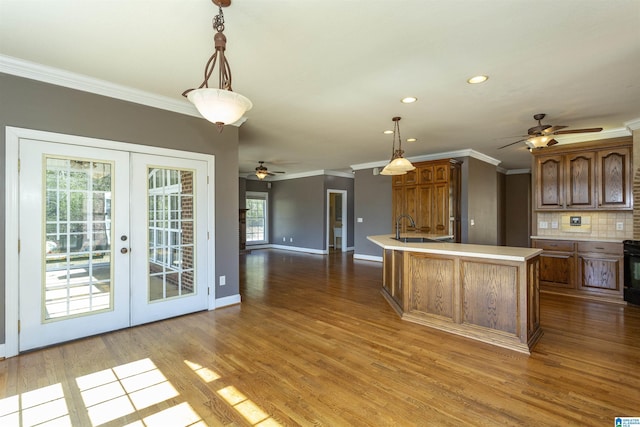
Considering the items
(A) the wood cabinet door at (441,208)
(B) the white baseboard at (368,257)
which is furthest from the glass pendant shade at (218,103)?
(B) the white baseboard at (368,257)

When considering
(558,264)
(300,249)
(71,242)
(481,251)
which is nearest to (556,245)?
(558,264)

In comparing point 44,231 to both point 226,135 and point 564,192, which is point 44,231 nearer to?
point 226,135

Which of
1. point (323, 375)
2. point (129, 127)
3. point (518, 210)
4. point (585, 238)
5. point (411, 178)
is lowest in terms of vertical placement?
point (323, 375)

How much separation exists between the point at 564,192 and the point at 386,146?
9.91ft

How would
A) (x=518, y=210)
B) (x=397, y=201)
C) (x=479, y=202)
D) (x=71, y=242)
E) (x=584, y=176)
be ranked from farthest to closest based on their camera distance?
(x=518, y=210) → (x=397, y=201) → (x=479, y=202) → (x=584, y=176) → (x=71, y=242)

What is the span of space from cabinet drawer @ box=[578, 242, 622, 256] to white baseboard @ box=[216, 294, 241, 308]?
5.17 metres

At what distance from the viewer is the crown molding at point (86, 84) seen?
2668 millimetres

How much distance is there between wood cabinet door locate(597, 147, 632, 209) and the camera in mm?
4430

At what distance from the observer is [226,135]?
4.10 meters

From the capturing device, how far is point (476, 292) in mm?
3088

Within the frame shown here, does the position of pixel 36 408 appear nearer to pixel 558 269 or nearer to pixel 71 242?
pixel 71 242

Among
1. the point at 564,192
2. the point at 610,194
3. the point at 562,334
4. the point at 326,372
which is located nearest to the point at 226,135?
the point at 326,372

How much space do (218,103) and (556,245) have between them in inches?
216

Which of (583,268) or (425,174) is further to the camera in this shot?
(425,174)
